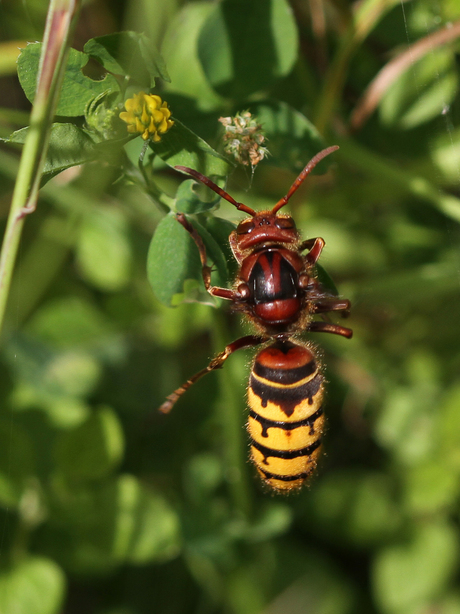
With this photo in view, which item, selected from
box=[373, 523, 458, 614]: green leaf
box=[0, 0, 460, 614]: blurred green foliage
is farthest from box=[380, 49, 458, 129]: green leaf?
box=[373, 523, 458, 614]: green leaf

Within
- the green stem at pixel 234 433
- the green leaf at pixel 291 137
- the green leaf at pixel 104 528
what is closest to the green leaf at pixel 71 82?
the green leaf at pixel 291 137

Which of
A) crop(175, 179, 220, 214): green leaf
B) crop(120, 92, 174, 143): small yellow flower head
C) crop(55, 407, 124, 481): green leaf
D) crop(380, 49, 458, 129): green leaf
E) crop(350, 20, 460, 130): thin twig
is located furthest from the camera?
crop(380, 49, 458, 129): green leaf

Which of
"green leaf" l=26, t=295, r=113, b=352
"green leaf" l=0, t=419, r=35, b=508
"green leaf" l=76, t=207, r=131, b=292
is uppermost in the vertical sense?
"green leaf" l=76, t=207, r=131, b=292

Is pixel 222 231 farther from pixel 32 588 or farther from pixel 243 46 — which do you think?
pixel 32 588

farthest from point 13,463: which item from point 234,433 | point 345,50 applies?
point 345,50

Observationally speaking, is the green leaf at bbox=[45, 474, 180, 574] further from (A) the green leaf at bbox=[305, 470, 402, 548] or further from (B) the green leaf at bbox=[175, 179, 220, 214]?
(B) the green leaf at bbox=[175, 179, 220, 214]

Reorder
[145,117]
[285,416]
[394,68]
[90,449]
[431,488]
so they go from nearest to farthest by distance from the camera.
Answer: [145,117]
[285,416]
[90,449]
[394,68]
[431,488]

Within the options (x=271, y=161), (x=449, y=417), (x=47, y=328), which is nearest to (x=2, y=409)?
(x=47, y=328)
